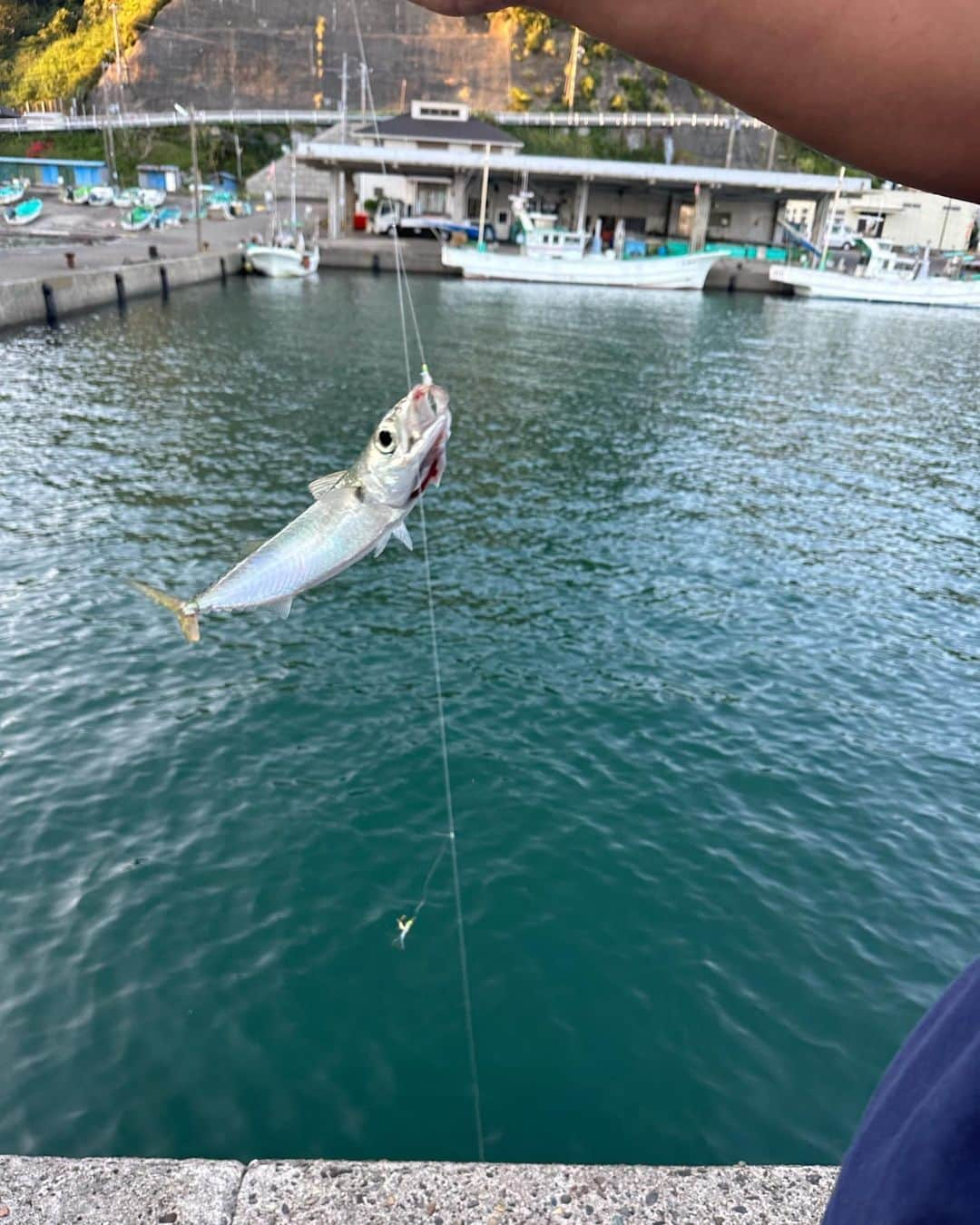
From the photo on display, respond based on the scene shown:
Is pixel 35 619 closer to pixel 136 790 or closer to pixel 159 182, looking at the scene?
pixel 136 790

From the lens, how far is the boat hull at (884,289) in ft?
190

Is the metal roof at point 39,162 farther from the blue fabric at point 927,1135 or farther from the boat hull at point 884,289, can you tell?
the blue fabric at point 927,1135

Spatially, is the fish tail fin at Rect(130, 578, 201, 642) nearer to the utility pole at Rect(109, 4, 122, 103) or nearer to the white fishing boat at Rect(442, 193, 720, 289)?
the white fishing boat at Rect(442, 193, 720, 289)

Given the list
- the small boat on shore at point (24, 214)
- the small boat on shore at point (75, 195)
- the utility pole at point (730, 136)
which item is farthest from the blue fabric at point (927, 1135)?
the utility pole at point (730, 136)

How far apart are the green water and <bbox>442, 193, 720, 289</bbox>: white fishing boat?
134 feet

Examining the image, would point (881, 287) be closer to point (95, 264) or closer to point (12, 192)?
point (95, 264)

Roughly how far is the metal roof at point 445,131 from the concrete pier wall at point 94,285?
27543 millimetres

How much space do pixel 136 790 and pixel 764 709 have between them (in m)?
7.64

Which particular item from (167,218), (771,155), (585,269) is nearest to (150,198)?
(167,218)

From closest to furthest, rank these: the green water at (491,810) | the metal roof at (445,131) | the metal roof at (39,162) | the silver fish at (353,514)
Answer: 1. the silver fish at (353,514)
2. the green water at (491,810)
3. the metal roof at (445,131)
4. the metal roof at (39,162)

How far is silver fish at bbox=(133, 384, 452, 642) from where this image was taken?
2949 mm

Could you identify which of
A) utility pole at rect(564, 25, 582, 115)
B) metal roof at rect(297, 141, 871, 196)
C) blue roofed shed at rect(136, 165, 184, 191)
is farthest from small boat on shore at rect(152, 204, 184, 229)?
utility pole at rect(564, 25, 582, 115)

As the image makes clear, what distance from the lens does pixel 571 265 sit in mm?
57562

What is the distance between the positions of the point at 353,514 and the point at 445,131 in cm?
7756
